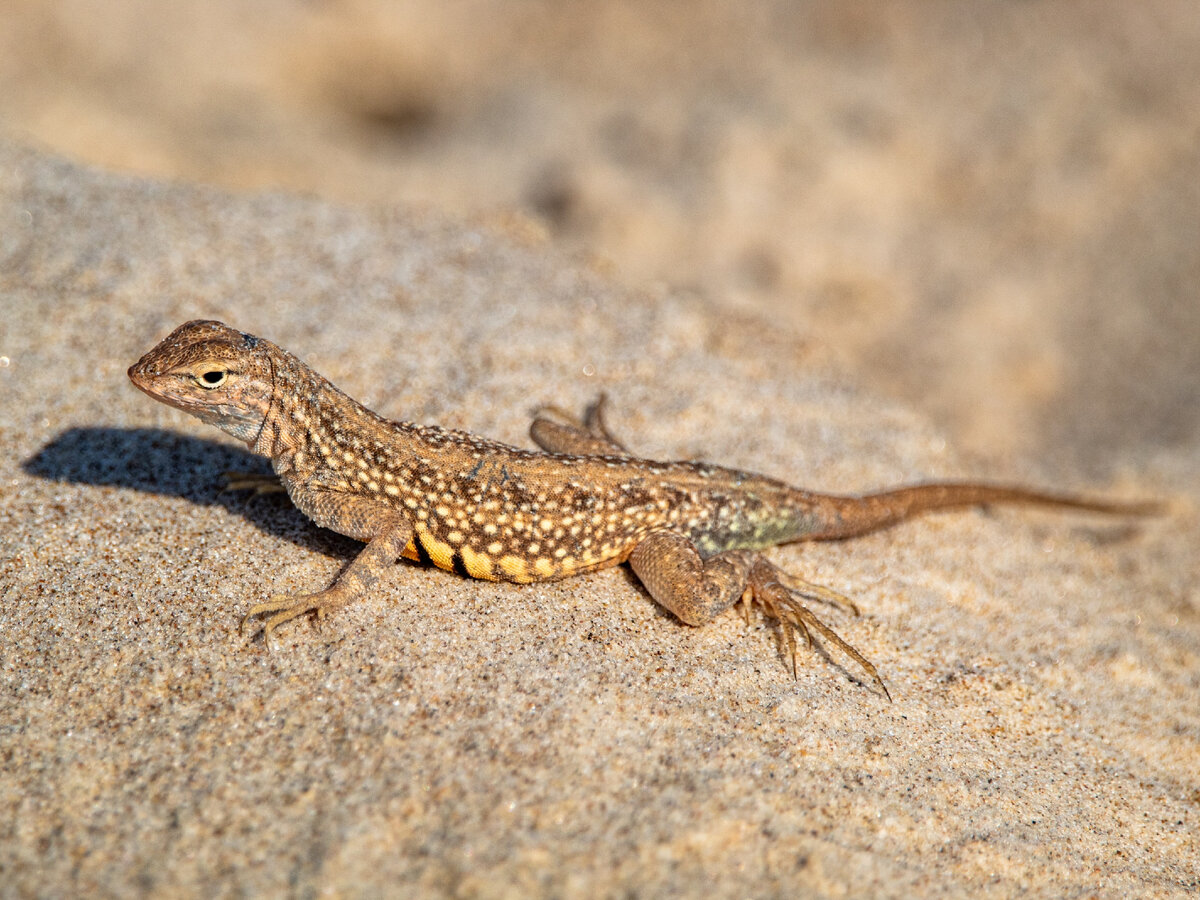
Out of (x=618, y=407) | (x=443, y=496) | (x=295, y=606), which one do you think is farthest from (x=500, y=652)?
(x=618, y=407)

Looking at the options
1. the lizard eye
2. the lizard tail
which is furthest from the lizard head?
the lizard tail

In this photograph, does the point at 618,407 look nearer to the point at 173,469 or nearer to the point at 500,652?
the point at 500,652

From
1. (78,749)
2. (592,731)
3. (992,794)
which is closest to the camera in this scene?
(78,749)

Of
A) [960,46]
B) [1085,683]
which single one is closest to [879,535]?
[1085,683]

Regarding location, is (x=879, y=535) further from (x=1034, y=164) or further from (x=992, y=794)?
(x=1034, y=164)

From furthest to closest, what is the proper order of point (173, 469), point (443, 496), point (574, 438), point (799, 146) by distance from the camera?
point (799, 146), point (574, 438), point (173, 469), point (443, 496)

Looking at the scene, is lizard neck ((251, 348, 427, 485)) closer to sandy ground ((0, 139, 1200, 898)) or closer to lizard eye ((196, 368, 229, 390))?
lizard eye ((196, 368, 229, 390))
